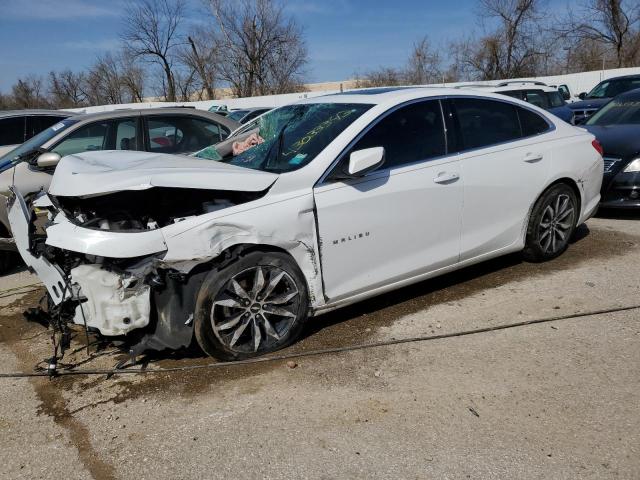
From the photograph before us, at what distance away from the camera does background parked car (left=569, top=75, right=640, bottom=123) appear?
13.2 metres

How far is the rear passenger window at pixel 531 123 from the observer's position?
473 centimetres

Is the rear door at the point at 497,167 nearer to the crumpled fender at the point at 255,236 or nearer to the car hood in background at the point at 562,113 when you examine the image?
the crumpled fender at the point at 255,236

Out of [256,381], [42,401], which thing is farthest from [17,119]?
[256,381]

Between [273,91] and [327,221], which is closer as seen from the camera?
[327,221]

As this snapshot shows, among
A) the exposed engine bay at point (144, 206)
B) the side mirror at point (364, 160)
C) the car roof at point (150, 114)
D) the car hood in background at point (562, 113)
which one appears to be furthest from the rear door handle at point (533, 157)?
the car hood in background at point (562, 113)

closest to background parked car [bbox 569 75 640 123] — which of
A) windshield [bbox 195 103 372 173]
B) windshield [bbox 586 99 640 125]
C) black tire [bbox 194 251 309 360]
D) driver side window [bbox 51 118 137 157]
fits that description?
windshield [bbox 586 99 640 125]

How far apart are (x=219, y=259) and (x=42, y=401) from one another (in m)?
1.36

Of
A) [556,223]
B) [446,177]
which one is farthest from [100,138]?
[556,223]

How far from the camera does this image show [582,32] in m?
37.6

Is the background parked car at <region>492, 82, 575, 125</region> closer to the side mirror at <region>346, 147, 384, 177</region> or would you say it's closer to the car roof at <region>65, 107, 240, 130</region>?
the car roof at <region>65, 107, 240, 130</region>

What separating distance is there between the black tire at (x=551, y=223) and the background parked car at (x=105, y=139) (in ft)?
12.0

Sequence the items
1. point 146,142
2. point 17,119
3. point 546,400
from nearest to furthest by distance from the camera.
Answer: point 546,400 → point 146,142 → point 17,119

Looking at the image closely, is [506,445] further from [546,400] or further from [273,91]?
[273,91]

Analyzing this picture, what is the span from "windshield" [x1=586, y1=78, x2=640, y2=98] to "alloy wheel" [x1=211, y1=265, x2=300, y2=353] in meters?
13.7
